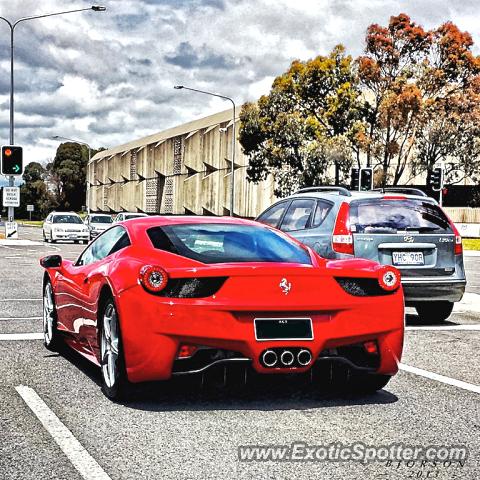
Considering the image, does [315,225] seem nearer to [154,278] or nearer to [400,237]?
[400,237]

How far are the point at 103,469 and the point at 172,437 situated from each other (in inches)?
30.2

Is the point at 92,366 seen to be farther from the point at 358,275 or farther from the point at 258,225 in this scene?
the point at 358,275

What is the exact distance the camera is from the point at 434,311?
1150 centimetres

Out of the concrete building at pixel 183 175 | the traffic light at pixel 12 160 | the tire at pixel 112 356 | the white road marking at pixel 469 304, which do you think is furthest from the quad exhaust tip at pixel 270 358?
the concrete building at pixel 183 175

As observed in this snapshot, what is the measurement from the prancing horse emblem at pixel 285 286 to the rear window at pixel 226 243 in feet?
1.67

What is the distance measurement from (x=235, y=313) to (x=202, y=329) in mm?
238

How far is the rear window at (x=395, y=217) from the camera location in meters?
10.6

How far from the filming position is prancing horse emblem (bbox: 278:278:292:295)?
5.88 metres

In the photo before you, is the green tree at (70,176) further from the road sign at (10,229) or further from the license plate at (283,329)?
the license plate at (283,329)

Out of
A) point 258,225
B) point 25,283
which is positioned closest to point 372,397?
point 258,225

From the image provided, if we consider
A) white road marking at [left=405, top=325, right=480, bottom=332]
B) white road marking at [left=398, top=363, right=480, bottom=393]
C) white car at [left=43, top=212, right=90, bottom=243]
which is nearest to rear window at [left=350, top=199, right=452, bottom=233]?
white road marking at [left=405, top=325, right=480, bottom=332]

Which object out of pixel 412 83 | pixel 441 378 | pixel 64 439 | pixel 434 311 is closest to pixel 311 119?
pixel 412 83

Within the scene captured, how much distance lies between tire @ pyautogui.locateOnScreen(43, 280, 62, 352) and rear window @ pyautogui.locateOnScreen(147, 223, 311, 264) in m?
1.96

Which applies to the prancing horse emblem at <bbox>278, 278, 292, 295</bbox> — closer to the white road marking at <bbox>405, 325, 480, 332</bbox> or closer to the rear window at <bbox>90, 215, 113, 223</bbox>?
the white road marking at <bbox>405, 325, 480, 332</bbox>
